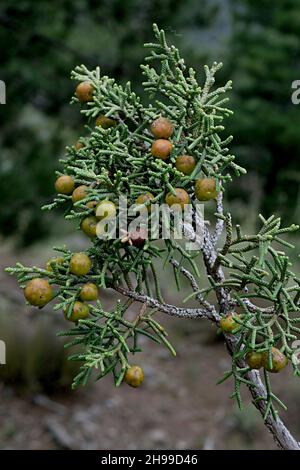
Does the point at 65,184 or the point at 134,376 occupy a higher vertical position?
the point at 65,184

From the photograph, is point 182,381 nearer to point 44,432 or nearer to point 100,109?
point 44,432

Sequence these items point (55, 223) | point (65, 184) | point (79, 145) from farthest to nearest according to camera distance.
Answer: point (55, 223)
point (79, 145)
point (65, 184)

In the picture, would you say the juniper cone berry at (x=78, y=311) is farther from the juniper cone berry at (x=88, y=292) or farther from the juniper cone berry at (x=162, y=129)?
the juniper cone berry at (x=162, y=129)

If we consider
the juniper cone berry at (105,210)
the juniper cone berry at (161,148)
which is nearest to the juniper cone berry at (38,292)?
the juniper cone berry at (105,210)

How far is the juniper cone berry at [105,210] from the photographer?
3.48ft

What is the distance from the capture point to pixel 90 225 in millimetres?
1102

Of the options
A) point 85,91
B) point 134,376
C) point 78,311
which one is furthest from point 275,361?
point 85,91

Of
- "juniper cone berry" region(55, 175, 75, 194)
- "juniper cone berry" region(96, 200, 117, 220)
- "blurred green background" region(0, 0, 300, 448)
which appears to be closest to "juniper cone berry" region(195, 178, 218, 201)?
"juniper cone berry" region(96, 200, 117, 220)

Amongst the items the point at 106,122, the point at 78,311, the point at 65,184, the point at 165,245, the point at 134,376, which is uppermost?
the point at 106,122

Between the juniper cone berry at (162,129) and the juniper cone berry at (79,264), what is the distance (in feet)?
0.80

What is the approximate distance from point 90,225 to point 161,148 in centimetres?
18

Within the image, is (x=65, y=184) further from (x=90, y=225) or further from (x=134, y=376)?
(x=134, y=376)

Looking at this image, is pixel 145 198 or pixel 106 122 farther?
pixel 106 122

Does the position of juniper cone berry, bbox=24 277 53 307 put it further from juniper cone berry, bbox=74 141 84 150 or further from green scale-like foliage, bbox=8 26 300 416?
juniper cone berry, bbox=74 141 84 150
